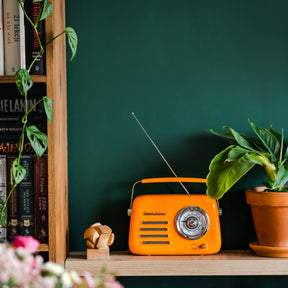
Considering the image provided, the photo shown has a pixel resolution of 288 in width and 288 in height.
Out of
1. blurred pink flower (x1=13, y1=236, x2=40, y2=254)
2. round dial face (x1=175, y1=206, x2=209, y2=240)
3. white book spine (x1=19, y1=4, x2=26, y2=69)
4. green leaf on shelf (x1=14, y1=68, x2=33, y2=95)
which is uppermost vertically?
white book spine (x1=19, y1=4, x2=26, y2=69)

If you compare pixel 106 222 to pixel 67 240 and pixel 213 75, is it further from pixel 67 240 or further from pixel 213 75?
pixel 213 75

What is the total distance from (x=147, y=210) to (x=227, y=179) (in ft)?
1.19

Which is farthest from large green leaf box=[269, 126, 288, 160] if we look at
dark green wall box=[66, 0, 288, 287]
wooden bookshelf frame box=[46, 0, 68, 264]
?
wooden bookshelf frame box=[46, 0, 68, 264]

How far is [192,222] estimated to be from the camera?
5.52 ft

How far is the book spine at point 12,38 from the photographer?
154 cm

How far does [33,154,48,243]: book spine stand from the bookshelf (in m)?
0.05

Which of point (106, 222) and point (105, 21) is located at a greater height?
point (105, 21)

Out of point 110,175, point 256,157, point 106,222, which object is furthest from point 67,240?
point 256,157

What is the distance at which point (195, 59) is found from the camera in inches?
73.6

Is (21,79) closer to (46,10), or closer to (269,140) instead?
(46,10)

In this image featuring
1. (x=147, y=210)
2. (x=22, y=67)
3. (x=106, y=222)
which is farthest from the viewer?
(x=106, y=222)

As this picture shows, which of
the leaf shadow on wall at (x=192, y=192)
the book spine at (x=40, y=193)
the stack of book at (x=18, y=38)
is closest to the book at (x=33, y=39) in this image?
the stack of book at (x=18, y=38)

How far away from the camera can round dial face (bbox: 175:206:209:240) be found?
169cm

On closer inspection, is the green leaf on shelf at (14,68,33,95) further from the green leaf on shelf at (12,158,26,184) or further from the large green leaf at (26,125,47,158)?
the green leaf on shelf at (12,158,26,184)
